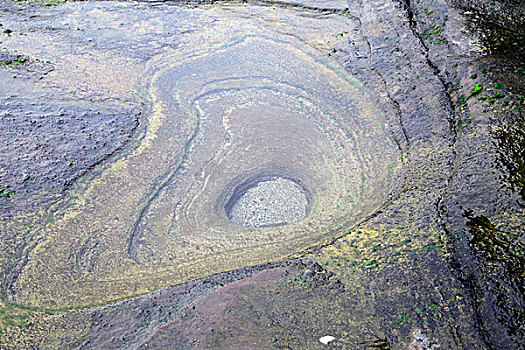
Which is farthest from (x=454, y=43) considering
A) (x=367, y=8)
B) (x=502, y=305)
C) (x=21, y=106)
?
(x=21, y=106)

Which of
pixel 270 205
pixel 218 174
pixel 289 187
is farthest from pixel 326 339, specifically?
pixel 218 174

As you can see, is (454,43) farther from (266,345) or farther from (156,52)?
(266,345)

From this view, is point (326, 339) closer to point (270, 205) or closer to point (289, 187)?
point (270, 205)

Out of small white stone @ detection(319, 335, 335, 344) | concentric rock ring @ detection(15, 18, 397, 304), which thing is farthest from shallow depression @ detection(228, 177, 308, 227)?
small white stone @ detection(319, 335, 335, 344)

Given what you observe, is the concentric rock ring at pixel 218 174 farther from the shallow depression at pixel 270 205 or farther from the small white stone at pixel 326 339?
the small white stone at pixel 326 339

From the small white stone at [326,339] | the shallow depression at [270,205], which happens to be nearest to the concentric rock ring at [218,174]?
the shallow depression at [270,205]

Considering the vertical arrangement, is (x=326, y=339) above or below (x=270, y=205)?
above

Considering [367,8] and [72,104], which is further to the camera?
[367,8]
